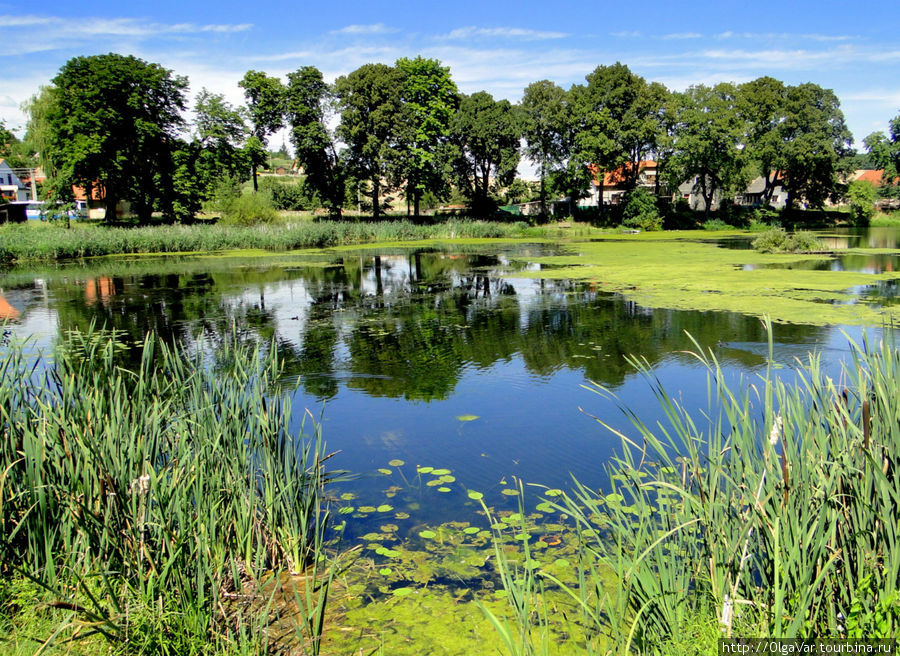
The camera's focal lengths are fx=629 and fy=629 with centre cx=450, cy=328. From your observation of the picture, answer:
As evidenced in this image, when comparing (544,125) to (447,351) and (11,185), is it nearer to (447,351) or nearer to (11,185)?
(447,351)

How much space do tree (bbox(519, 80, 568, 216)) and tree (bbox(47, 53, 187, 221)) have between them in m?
24.9

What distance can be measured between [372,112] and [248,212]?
1195 cm

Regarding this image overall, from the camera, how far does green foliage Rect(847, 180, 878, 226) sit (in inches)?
1971

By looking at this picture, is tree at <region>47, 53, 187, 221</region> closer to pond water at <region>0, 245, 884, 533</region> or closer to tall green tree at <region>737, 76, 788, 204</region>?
pond water at <region>0, 245, 884, 533</region>

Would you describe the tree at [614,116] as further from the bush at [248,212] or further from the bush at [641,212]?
the bush at [248,212]

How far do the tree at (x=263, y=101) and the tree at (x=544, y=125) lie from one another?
17918 mm

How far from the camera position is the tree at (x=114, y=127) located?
37031mm

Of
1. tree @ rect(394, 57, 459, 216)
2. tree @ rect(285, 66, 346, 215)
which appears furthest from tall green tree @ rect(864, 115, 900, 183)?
tree @ rect(285, 66, 346, 215)

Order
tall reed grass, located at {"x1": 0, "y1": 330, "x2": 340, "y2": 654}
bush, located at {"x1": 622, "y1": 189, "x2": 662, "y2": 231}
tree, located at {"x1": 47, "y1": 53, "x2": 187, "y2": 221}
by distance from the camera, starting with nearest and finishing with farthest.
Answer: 1. tall reed grass, located at {"x1": 0, "y1": 330, "x2": 340, "y2": 654}
2. tree, located at {"x1": 47, "y1": 53, "x2": 187, "y2": 221}
3. bush, located at {"x1": 622, "y1": 189, "x2": 662, "y2": 231}

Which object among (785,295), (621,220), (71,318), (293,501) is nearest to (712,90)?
(621,220)

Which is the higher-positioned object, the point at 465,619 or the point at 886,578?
the point at 886,578

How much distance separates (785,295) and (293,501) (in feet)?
43.0

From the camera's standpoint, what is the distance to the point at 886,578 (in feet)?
7.47

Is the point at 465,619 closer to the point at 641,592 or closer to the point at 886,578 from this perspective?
the point at 641,592
